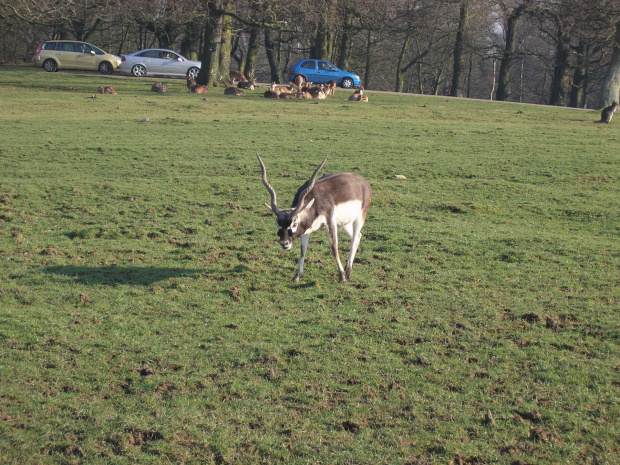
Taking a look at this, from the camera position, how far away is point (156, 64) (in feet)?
134

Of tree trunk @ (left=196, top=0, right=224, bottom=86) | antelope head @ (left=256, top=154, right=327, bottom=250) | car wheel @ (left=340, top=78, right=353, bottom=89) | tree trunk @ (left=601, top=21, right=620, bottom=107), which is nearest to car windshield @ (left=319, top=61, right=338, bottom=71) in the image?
car wheel @ (left=340, top=78, right=353, bottom=89)

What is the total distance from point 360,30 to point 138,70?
18942 millimetres

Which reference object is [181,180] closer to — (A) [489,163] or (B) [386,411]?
Result: (A) [489,163]

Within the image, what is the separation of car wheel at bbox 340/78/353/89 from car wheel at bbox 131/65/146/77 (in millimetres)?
12800

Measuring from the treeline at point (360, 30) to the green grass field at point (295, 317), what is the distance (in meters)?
16.6

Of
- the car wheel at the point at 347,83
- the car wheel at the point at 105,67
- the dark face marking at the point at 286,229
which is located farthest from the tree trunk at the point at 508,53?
the dark face marking at the point at 286,229

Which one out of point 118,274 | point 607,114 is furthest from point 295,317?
point 607,114

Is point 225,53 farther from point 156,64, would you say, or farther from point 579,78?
point 579,78

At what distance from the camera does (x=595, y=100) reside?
249 ft

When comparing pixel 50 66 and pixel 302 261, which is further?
pixel 50 66

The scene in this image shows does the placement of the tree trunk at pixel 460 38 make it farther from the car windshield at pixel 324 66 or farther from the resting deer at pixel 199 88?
the resting deer at pixel 199 88

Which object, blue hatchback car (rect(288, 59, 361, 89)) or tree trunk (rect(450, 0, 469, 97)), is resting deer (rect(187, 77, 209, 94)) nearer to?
blue hatchback car (rect(288, 59, 361, 89))

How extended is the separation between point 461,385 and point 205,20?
31.0m

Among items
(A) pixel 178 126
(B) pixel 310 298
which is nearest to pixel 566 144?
(A) pixel 178 126
